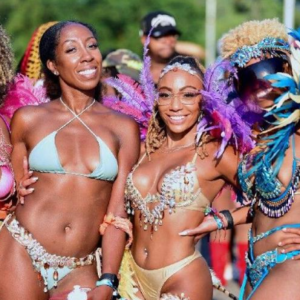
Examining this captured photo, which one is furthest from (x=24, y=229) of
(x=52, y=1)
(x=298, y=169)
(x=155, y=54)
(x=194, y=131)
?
(x=52, y=1)

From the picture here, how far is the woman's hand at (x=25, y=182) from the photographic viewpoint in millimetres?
4980

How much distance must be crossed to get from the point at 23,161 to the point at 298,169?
5.38 ft

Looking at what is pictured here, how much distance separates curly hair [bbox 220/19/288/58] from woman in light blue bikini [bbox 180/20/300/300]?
116 millimetres

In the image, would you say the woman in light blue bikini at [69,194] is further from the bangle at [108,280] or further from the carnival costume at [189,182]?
the carnival costume at [189,182]

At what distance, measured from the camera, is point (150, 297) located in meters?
5.38

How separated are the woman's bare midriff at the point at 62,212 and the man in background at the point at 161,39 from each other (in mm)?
3699

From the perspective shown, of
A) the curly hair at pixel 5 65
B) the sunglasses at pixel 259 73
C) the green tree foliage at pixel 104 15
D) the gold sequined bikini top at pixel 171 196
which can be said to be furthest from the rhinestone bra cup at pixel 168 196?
the green tree foliage at pixel 104 15

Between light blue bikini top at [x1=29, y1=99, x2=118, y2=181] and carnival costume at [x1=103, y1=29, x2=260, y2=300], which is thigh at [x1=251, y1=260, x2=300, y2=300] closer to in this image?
carnival costume at [x1=103, y1=29, x2=260, y2=300]

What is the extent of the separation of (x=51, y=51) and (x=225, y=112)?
115 centimetres

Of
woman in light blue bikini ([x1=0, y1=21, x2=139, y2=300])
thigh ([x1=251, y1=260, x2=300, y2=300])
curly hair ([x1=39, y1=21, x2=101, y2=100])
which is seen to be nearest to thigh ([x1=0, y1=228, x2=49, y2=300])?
woman in light blue bikini ([x1=0, y1=21, x2=139, y2=300])

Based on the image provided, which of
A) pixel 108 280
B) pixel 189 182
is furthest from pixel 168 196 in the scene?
pixel 108 280

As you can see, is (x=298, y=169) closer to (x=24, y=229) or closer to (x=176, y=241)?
(x=176, y=241)

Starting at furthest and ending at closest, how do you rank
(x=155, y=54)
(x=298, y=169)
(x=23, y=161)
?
1. (x=155, y=54)
2. (x=23, y=161)
3. (x=298, y=169)

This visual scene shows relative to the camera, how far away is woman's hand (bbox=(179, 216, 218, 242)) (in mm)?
5223
